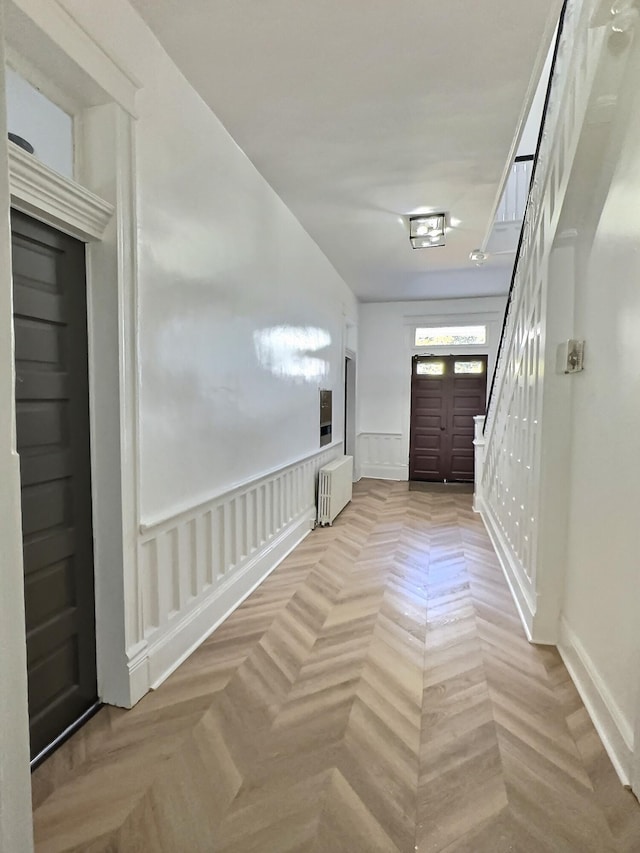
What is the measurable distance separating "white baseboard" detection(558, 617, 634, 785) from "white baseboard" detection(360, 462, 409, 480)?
528 centimetres

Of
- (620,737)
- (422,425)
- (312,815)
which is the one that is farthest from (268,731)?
(422,425)

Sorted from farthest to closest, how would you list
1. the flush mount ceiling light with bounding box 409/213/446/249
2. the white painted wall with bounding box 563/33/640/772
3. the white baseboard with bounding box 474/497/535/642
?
the flush mount ceiling light with bounding box 409/213/446/249 → the white baseboard with bounding box 474/497/535/642 → the white painted wall with bounding box 563/33/640/772

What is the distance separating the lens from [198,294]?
96.2 inches

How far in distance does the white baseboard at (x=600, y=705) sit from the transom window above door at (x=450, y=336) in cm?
564

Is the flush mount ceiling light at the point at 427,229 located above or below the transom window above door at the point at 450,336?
above

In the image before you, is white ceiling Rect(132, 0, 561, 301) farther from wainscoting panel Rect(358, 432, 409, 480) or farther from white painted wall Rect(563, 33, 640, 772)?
wainscoting panel Rect(358, 432, 409, 480)

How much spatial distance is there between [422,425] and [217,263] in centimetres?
559

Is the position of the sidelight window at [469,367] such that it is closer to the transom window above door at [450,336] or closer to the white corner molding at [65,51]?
the transom window above door at [450,336]

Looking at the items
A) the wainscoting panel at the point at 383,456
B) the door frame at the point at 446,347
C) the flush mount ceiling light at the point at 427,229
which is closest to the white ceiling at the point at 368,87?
the flush mount ceiling light at the point at 427,229

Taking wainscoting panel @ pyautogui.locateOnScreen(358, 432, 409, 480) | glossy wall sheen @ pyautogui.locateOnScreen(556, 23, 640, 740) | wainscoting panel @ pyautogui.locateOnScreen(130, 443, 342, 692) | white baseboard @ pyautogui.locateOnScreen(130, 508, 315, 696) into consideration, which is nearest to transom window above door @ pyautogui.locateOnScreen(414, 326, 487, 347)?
wainscoting panel @ pyautogui.locateOnScreen(358, 432, 409, 480)

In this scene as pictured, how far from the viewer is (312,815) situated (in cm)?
148

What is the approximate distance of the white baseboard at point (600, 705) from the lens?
163 cm

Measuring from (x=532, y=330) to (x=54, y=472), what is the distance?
2.87 meters

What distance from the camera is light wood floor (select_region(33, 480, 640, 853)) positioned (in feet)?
4.66
